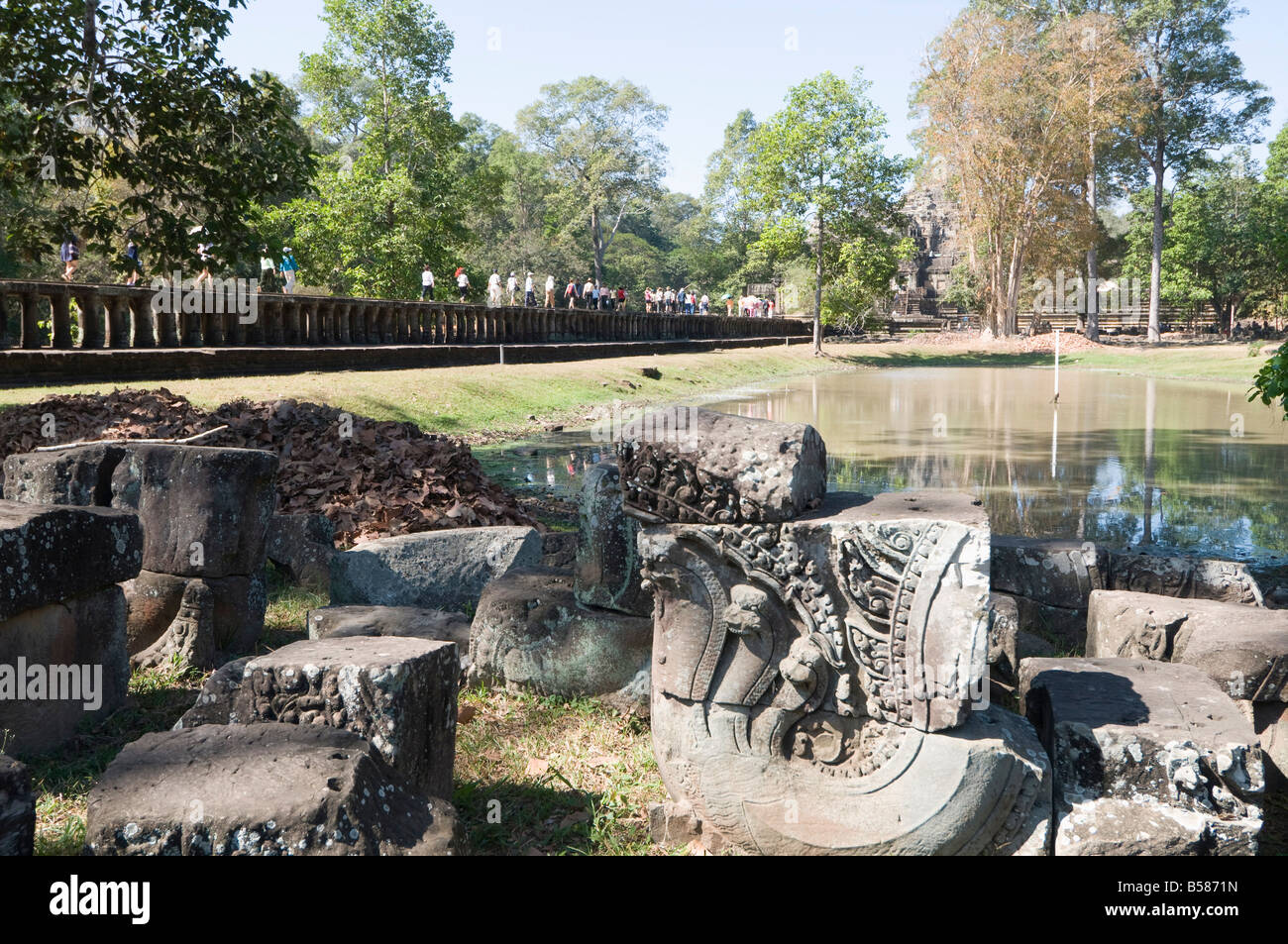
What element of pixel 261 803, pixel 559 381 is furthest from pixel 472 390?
pixel 261 803

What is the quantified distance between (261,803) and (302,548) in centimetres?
394

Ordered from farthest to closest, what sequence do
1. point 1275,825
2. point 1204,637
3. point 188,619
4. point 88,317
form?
point 88,317 < point 188,619 < point 1204,637 < point 1275,825

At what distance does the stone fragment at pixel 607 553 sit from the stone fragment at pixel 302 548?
227 cm

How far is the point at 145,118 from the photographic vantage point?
28.8ft

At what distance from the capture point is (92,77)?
8.48 m

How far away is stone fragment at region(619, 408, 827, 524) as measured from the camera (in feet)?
9.72

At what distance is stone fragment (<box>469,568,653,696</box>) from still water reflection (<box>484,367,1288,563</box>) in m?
4.93

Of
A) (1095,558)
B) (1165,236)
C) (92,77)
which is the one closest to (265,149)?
(92,77)

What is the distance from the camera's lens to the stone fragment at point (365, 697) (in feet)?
10.4

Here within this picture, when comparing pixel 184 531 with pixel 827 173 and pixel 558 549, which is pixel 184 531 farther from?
pixel 827 173

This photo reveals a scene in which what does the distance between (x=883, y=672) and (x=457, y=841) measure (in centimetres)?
124

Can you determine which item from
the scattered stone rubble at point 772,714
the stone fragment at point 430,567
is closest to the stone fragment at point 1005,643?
the scattered stone rubble at point 772,714

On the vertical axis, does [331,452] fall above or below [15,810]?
above

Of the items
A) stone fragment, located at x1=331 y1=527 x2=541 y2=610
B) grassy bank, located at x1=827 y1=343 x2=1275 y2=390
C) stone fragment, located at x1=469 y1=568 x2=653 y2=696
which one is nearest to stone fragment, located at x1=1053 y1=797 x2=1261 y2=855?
stone fragment, located at x1=469 y1=568 x2=653 y2=696
